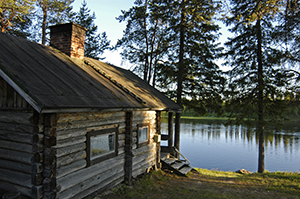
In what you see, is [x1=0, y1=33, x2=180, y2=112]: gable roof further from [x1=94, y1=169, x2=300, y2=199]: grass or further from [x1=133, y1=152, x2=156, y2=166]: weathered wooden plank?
[x1=94, y1=169, x2=300, y2=199]: grass

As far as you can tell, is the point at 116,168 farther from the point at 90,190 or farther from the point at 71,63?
the point at 71,63

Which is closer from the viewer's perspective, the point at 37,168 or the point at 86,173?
the point at 37,168

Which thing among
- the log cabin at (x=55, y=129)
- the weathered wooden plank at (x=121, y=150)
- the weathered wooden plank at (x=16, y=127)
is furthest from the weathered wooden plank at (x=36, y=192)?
the weathered wooden plank at (x=121, y=150)

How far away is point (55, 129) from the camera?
5410 mm

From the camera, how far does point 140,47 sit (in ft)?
70.2

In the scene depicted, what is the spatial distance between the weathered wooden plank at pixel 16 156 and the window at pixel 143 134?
454 centimetres

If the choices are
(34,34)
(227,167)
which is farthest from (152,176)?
(34,34)

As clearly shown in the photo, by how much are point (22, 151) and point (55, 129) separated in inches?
38.2

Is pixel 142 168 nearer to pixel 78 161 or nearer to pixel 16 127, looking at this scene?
pixel 78 161

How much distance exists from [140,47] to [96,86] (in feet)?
47.8

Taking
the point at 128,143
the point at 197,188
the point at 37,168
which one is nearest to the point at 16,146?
the point at 37,168

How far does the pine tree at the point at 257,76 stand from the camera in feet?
47.5

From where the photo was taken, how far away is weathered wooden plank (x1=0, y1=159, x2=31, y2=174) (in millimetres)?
5334

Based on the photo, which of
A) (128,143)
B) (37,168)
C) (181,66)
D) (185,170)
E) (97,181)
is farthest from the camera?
(181,66)
